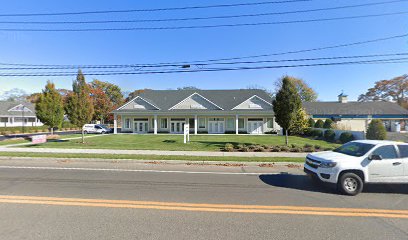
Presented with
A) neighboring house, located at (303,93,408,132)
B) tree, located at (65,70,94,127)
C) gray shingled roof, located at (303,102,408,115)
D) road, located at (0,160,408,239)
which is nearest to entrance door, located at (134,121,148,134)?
tree, located at (65,70,94,127)

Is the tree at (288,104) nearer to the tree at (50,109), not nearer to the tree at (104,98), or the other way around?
the tree at (50,109)

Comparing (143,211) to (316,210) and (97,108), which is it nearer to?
(316,210)

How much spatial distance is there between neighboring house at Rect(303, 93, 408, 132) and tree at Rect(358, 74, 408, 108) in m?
22.9

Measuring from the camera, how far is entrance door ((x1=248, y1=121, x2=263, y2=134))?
34131 millimetres

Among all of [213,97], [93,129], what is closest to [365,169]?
[213,97]

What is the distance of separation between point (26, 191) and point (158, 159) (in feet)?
18.4

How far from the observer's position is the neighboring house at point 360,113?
36.7 m

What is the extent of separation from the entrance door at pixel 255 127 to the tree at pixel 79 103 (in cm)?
2309

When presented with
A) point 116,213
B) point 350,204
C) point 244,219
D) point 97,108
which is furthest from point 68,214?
point 97,108

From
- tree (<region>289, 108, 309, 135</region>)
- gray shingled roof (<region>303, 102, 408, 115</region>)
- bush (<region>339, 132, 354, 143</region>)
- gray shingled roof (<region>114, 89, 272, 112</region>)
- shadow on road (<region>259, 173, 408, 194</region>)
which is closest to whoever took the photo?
shadow on road (<region>259, 173, 408, 194</region>)

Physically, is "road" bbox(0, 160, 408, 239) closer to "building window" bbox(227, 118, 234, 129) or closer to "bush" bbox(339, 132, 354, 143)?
"bush" bbox(339, 132, 354, 143)

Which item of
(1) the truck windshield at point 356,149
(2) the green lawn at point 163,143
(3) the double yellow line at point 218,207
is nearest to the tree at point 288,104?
(2) the green lawn at point 163,143

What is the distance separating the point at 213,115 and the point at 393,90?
5427 cm

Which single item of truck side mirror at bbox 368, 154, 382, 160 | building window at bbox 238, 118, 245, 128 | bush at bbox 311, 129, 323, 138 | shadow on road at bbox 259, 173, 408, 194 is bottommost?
shadow on road at bbox 259, 173, 408, 194
